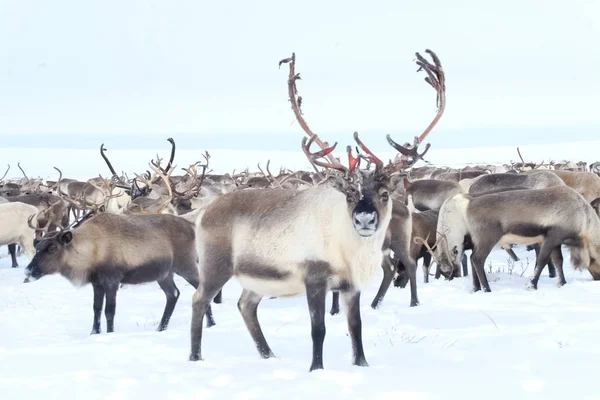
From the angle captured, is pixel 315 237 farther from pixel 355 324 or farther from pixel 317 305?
pixel 355 324

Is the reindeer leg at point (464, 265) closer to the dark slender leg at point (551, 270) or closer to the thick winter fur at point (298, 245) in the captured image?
the dark slender leg at point (551, 270)

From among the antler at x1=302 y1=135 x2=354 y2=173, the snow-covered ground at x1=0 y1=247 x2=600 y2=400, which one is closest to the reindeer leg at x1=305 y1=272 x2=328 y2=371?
the snow-covered ground at x1=0 y1=247 x2=600 y2=400

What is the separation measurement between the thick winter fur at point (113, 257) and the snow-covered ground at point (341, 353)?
20.9 inches

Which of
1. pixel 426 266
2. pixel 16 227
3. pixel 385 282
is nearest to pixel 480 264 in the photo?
pixel 385 282

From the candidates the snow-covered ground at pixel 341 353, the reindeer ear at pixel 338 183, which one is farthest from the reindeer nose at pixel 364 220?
the snow-covered ground at pixel 341 353

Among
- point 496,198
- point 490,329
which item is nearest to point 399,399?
point 490,329

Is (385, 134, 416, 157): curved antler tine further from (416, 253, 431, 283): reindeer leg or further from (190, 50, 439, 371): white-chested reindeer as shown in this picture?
(416, 253, 431, 283): reindeer leg

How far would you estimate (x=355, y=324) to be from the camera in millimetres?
5039

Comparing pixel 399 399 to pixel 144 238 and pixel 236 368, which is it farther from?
pixel 144 238

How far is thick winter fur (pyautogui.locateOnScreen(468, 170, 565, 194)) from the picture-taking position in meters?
12.2

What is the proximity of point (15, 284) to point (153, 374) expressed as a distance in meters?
7.48

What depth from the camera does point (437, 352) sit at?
17.5ft

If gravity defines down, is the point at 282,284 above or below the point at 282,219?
below

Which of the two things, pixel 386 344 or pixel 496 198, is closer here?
pixel 386 344
